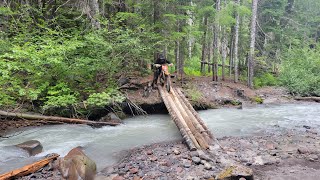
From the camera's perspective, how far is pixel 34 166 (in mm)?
5898

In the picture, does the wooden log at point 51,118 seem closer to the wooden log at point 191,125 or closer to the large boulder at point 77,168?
the wooden log at point 191,125

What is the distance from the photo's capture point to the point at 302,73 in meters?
18.9

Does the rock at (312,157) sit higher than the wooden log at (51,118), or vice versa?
the wooden log at (51,118)

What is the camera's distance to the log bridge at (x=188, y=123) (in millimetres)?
7418

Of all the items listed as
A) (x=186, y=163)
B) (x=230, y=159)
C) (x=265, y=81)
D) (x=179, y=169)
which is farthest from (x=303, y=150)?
(x=265, y=81)

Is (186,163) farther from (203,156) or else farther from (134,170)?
(134,170)

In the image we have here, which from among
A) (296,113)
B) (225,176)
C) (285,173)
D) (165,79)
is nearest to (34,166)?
(225,176)

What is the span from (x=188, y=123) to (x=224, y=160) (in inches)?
102

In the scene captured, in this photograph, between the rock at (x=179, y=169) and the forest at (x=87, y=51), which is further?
the forest at (x=87, y=51)

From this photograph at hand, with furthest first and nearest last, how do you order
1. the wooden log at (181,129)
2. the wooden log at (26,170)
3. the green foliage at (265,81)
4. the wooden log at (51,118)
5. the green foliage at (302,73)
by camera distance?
the green foliage at (265,81) → the green foliage at (302,73) → the wooden log at (51,118) → the wooden log at (181,129) → the wooden log at (26,170)

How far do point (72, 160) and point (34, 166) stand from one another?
0.94 m

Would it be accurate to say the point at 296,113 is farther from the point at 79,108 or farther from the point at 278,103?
the point at 79,108

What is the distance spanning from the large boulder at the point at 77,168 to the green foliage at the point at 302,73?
1698 centimetres

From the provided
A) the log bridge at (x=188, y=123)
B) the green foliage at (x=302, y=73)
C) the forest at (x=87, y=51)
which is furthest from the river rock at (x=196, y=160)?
the green foliage at (x=302, y=73)
